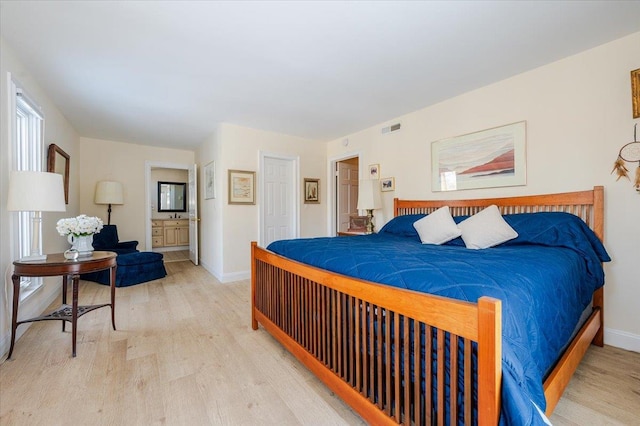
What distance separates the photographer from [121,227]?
17.4 ft

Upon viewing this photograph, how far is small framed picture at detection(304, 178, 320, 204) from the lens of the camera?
493cm

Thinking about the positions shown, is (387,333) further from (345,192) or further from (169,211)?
Answer: (169,211)

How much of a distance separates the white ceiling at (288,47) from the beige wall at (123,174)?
1812mm

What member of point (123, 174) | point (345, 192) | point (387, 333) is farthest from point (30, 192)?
point (345, 192)

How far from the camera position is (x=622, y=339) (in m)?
2.11

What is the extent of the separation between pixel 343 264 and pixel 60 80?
3406 millimetres

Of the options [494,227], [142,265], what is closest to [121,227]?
[142,265]

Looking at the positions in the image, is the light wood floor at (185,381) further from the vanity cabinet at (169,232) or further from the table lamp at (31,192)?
the vanity cabinet at (169,232)

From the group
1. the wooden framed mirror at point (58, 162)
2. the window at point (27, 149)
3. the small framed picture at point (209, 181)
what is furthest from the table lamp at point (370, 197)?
the wooden framed mirror at point (58, 162)

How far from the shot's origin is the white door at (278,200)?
15.1 feet

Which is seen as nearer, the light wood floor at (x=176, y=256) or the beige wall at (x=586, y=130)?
the beige wall at (x=586, y=130)

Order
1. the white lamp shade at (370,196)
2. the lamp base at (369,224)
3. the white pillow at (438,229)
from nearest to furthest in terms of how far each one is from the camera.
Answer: the white pillow at (438,229) < the white lamp shade at (370,196) < the lamp base at (369,224)

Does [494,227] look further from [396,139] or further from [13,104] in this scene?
[13,104]

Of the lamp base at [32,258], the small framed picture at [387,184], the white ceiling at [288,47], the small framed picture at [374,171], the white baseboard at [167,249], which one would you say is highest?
the white ceiling at [288,47]
